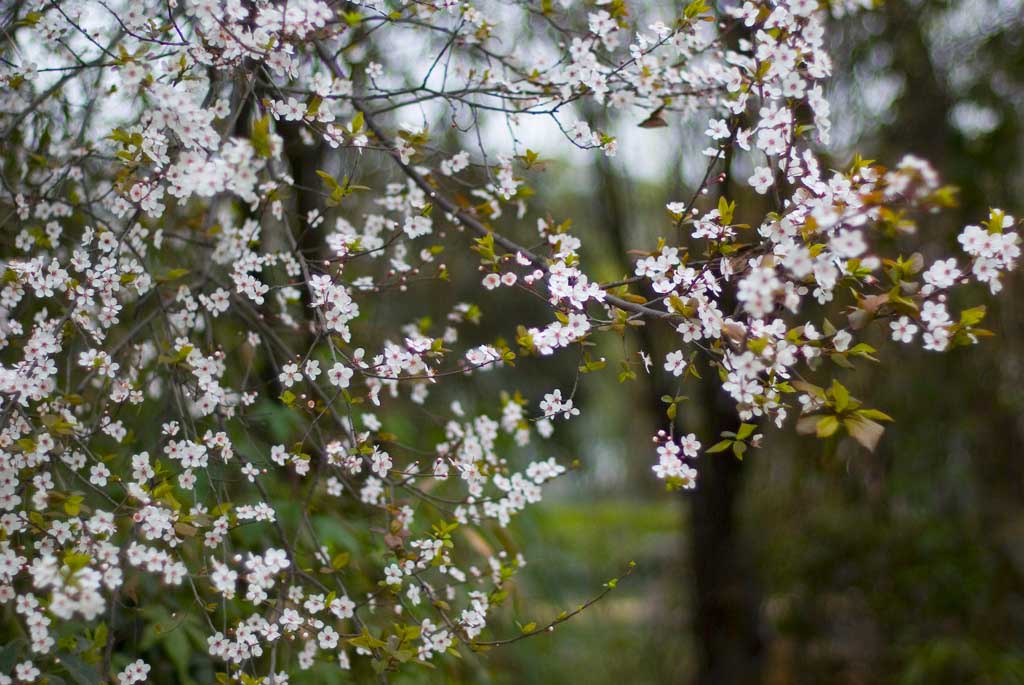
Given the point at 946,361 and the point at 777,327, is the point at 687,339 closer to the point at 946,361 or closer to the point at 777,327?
the point at 777,327

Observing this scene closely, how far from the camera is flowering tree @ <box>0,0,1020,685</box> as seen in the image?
54.7 inches

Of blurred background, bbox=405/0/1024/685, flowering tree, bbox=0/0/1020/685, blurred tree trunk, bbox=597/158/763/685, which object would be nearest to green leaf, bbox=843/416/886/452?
flowering tree, bbox=0/0/1020/685

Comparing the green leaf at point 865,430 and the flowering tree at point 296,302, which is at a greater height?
the flowering tree at point 296,302

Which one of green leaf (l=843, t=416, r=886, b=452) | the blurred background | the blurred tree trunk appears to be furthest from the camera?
the blurred tree trunk

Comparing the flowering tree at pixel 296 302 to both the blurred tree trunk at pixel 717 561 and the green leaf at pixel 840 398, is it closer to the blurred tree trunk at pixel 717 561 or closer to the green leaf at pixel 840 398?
the green leaf at pixel 840 398

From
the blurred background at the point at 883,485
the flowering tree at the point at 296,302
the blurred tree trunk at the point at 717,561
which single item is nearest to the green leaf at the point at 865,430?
the flowering tree at the point at 296,302

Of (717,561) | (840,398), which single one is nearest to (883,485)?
(717,561)

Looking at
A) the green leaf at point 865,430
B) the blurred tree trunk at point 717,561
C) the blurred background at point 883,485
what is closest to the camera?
the green leaf at point 865,430

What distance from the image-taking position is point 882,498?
3555 mm

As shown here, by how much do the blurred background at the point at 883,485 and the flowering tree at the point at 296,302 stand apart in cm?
106

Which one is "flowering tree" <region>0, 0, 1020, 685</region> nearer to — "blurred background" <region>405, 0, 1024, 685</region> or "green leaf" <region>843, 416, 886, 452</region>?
"green leaf" <region>843, 416, 886, 452</region>

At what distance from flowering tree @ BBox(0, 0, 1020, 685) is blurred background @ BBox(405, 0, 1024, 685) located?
1.06 meters

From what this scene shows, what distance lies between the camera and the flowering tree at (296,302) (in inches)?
54.7

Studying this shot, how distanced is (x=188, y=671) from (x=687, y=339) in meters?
1.40
